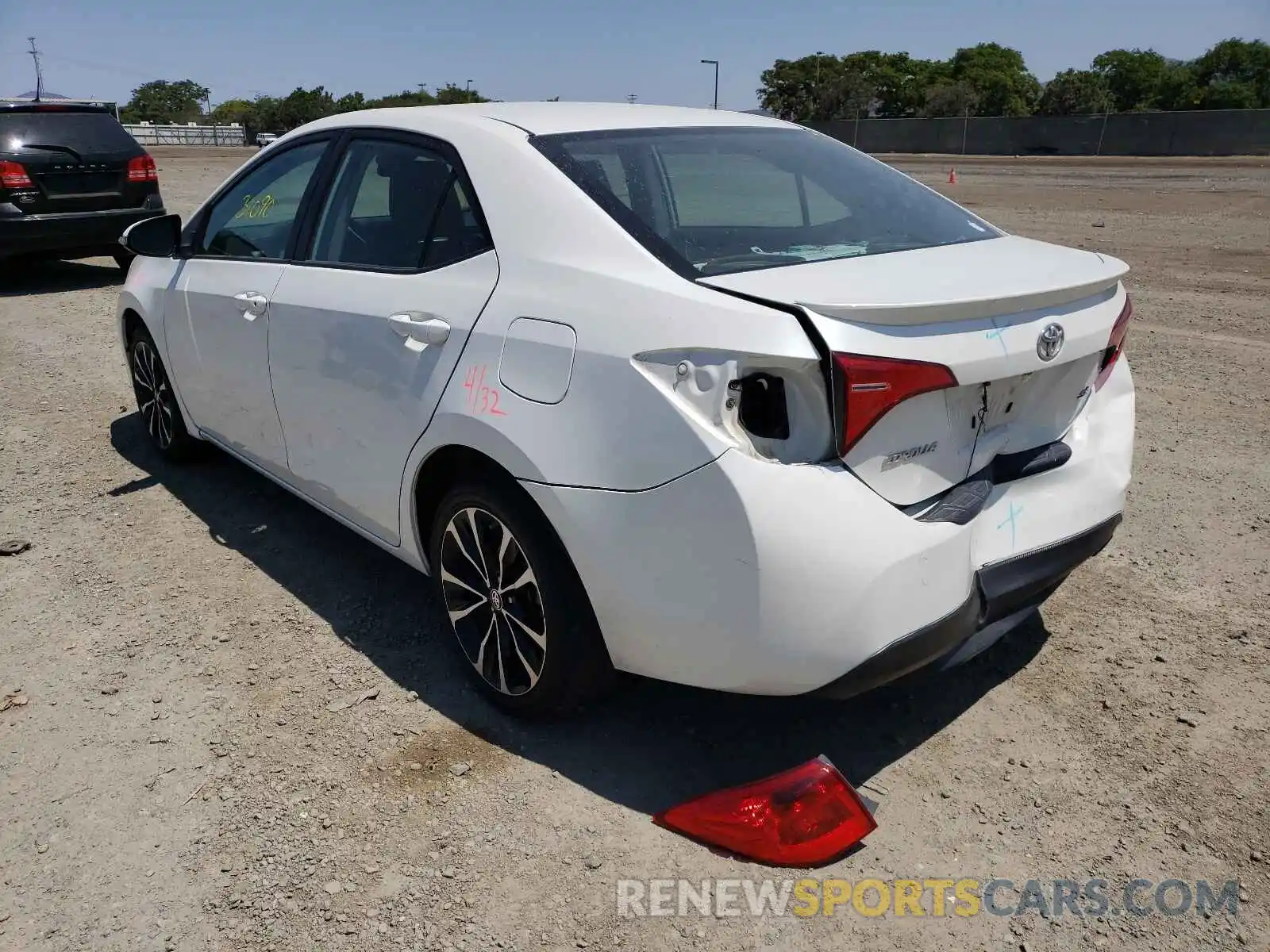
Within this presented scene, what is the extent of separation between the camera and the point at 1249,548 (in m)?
4.07

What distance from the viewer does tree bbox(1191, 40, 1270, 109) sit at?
64875 millimetres

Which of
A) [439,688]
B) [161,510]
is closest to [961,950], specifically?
[439,688]

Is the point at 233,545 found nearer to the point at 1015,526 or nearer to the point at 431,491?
the point at 431,491

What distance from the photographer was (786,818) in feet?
8.48

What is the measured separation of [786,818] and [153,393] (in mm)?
4150

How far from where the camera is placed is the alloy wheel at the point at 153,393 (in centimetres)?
510

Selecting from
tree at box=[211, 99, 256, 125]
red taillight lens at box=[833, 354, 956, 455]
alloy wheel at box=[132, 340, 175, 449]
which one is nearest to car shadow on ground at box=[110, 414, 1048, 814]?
red taillight lens at box=[833, 354, 956, 455]

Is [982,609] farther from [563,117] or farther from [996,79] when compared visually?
[996,79]

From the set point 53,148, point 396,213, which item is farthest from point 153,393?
point 53,148

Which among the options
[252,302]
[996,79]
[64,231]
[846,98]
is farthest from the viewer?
[996,79]

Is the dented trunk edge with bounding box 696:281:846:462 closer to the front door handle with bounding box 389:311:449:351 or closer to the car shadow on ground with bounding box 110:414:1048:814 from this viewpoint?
the car shadow on ground with bounding box 110:414:1048:814

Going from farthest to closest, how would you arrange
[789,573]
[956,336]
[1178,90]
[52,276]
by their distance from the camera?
[1178,90] < [52,276] < [956,336] < [789,573]

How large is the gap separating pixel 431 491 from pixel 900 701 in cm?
161

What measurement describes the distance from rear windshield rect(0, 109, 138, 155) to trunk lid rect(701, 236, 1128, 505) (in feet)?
33.7
